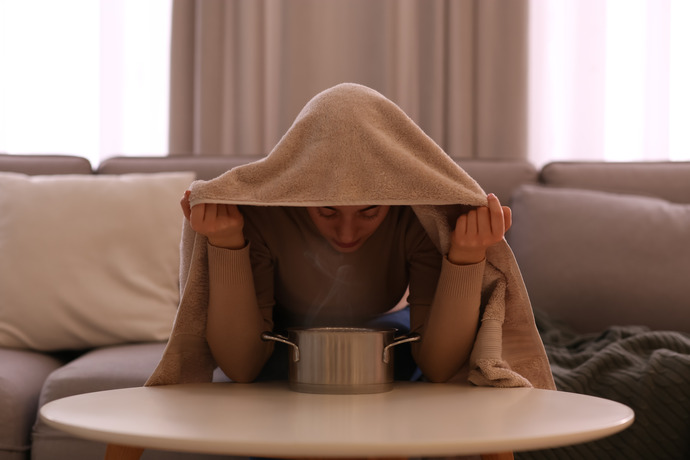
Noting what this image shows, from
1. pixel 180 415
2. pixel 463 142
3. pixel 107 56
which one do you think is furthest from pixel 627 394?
pixel 107 56

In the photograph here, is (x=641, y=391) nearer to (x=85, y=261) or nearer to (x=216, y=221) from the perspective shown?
(x=216, y=221)

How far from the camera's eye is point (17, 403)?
4.90 ft

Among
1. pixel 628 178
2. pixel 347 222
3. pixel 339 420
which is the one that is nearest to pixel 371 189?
pixel 347 222

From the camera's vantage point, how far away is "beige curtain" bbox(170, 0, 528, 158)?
2.62 m

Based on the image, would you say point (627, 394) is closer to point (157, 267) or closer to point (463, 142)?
point (157, 267)

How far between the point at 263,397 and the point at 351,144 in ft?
1.21

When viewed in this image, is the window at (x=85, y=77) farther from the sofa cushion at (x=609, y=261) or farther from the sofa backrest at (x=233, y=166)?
the sofa cushion at (x=609, y=261)

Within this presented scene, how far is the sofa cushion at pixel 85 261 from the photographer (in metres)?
1.80

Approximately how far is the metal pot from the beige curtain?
1.66 metres

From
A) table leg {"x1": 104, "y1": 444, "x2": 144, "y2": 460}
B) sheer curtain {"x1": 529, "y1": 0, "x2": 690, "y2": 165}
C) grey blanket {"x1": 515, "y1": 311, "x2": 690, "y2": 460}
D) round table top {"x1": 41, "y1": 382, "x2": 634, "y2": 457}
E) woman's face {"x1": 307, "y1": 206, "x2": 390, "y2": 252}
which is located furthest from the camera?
sheer curtain {"x1": 529, "y1": 0, "x2": 690, "y2": 165}

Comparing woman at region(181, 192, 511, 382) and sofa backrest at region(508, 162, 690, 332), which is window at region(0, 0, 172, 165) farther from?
woman at region(181, 192, 511, 382)

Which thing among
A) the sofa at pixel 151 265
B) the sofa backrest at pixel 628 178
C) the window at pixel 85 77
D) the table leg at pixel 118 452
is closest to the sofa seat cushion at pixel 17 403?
the sofa at pixel 151 265

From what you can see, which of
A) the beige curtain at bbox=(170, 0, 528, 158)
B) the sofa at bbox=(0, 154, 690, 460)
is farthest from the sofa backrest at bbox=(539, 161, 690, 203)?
the beige curtain at bbox=(170, 0, 528, 158)

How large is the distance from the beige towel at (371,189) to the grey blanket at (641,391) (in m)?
0.25
